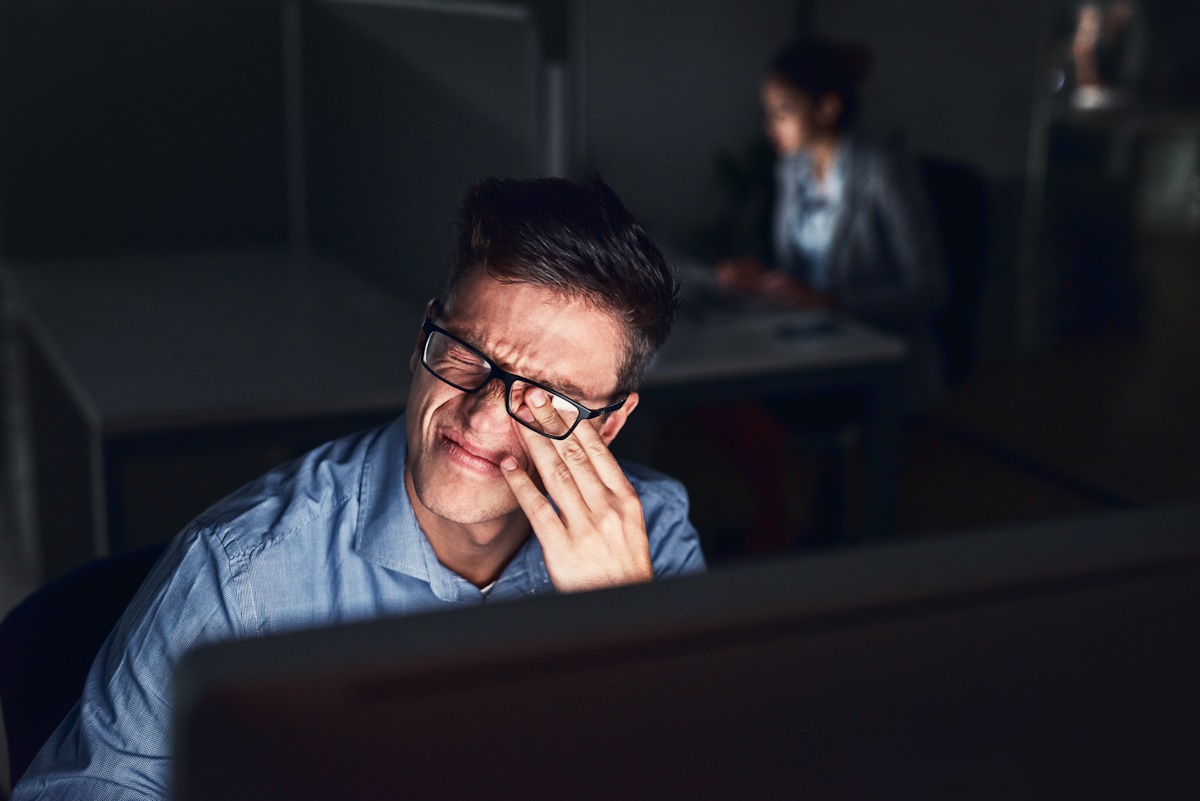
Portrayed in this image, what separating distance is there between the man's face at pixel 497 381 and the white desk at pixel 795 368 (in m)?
1.09

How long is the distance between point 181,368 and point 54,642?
44.4 inches

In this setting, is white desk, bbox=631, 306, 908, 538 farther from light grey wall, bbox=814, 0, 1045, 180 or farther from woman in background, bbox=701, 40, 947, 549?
light grey wall, bbox=814, 0, 1045, 180

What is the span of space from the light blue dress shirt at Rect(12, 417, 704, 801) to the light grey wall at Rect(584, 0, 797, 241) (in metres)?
2.78

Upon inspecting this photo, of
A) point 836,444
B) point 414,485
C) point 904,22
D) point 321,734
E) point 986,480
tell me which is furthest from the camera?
point 904,22

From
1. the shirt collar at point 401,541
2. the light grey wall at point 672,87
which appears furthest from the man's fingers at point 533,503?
the light grey wall at point 672,87

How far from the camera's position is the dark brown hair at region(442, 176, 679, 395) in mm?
909

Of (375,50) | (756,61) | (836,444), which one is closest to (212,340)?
(375,50)

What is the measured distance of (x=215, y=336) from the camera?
218 centimetres

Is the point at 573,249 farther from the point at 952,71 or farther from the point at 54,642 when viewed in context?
the point at 952,71

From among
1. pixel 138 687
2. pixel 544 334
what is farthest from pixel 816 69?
pixel 138 687

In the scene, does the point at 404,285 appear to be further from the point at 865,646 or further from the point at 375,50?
the point at 865,646

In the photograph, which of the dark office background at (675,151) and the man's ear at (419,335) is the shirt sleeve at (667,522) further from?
the dark office background at (675,151)

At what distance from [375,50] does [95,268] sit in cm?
88

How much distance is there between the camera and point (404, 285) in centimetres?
210
